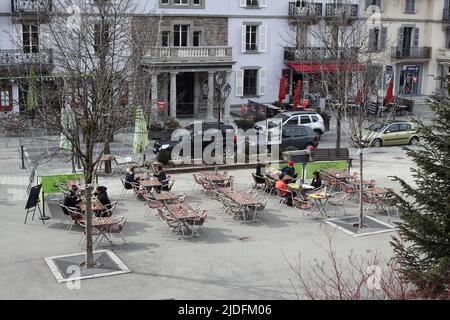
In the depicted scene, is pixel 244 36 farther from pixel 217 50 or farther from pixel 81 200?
pixel 81 200

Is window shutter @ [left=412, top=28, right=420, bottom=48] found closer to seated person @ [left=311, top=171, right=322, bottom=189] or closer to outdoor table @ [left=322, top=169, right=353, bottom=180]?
outdoor table @ [left=322, top=169, right=353, bottom=180]

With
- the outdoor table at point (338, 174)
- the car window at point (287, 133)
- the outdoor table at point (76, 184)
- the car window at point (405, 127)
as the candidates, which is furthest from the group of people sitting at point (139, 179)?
the car window at point (405, 127)

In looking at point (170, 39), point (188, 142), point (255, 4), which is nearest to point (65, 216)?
point (188, 142)

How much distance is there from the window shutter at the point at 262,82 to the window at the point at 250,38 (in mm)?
1501

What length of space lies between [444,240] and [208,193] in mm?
11057

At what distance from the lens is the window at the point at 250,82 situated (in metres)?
40.6

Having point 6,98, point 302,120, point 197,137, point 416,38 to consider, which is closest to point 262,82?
point 302,120

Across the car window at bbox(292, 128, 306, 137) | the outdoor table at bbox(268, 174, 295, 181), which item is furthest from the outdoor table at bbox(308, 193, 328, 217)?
the car window at bbox(292, 128, 306, 137)

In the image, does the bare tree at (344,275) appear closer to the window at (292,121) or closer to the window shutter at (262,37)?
the window at (292,121)

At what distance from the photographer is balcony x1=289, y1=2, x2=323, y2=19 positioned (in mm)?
40375

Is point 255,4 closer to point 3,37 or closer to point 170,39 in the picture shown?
point 170,39

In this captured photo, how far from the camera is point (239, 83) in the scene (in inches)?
1567

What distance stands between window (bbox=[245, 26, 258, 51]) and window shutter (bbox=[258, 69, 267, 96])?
4.92 ft

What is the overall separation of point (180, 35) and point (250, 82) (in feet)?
18.7
